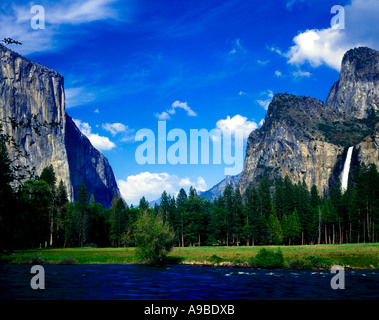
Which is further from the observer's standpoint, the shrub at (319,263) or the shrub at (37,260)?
the shrub at (37,260)

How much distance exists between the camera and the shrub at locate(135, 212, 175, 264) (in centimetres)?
4925

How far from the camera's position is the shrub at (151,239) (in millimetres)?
49250

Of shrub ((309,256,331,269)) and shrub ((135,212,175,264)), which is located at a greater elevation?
shrub ((135,212,175,264))

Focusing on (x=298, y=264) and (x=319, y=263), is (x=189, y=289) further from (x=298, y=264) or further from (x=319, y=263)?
(x=319, y=263)

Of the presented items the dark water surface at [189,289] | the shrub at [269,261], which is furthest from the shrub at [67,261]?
the shrub at [269,261]

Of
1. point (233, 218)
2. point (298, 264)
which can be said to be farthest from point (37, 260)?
point (233, 218)

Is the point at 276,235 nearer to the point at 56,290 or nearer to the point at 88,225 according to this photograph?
the point at 88,225

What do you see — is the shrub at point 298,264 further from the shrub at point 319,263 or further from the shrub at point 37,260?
the shrub at point 37,260

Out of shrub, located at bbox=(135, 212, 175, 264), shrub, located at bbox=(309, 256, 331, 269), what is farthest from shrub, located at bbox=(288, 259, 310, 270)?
shrub, located at bbox=(135, 212, 175, 264)

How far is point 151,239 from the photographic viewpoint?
4969cm

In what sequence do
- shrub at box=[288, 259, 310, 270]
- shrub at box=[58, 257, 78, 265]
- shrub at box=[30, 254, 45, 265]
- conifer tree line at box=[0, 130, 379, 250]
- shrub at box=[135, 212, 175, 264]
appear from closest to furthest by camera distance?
shrub at box=[288, 259, 310, 270]
shrub at box=[30, 254, 45, 265]
shrub at box=[58, 257, 78, 265]
shrub at box=[135, 212, 175, 264]
conifer tree line at box=[0, 130, 379, 250]

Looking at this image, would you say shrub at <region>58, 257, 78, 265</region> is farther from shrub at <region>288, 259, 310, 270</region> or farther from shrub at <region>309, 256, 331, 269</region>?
shrub at <region>309, 256, 331, 269</region>
